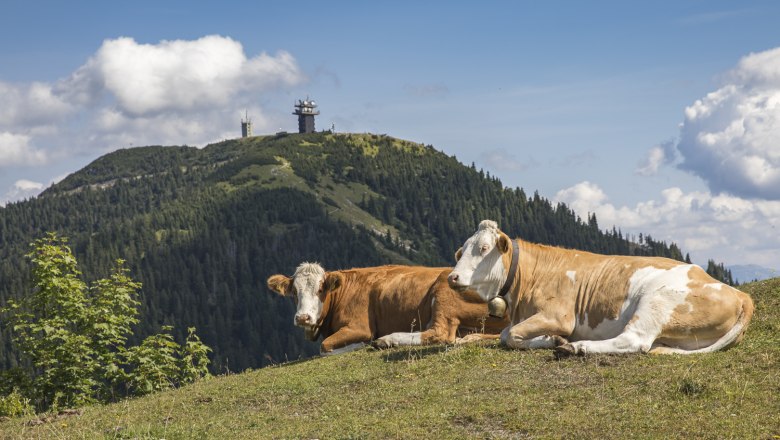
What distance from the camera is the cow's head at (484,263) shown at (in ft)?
49.5

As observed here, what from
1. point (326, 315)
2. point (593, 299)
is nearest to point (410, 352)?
point (593, 299)

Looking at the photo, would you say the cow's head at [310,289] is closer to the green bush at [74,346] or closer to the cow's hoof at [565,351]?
the green bush at [74,346]

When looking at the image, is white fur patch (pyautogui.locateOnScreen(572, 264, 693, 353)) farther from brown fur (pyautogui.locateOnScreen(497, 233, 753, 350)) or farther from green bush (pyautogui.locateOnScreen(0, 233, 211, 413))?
green bush (pyautogui.locateOnScreen(0, 233, 211, 413))

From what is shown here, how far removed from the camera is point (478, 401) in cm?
1141

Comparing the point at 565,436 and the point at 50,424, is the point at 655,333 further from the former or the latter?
the point at 50,424

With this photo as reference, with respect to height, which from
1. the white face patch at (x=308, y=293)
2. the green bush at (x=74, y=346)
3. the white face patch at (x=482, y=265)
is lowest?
the green bush at (x=74, y=346)

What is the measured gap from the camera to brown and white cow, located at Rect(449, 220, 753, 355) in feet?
44.6

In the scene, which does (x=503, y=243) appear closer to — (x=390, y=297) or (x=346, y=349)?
(x=390, y=297)

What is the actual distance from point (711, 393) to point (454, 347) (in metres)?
5.68

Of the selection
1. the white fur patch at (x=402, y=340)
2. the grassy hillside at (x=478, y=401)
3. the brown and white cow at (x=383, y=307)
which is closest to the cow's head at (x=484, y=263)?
the grassy hillside at (x=478, y=401)

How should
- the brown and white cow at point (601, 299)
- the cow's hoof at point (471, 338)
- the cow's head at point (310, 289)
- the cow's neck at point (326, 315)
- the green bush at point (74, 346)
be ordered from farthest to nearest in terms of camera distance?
1. the green bush at point (74, 346)
2. the cow's neck at point (326, 315)
3. the cow's head at point (310, 289)
4. the cow's hoof at point (471, 338)
5. the brown and white cow at point (601, 299)

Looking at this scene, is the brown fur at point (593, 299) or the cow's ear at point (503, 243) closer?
the brown fur at point (593, 299)

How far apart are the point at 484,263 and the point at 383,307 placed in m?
4.41

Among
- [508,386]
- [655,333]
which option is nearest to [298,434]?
[508,386]
